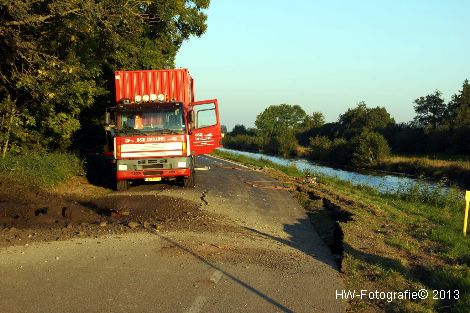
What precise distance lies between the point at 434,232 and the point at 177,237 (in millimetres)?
5656

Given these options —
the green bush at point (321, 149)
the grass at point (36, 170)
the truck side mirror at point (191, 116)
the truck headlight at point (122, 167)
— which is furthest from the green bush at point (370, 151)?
the truck headlight at point (122, 167)

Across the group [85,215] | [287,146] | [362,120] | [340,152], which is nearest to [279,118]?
[362,120]

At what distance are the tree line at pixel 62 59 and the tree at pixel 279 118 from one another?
105480 millimetres

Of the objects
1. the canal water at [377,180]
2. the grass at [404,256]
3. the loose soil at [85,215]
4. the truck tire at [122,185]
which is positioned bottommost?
the canal water at [377,180]

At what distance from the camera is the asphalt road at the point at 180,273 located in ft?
20.0

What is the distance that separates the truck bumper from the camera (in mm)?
16203

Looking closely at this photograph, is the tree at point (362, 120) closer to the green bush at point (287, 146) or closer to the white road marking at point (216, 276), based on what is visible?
the green bush at point (287, 146)

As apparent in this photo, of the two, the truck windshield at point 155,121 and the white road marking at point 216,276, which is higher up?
the truck windshield at point 155,121

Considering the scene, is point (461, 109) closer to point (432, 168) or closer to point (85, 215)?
point (432, 168)

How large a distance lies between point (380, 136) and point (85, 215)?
56.1 metres

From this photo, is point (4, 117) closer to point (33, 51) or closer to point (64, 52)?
point (64, 52)

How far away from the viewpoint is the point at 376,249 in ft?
30.4

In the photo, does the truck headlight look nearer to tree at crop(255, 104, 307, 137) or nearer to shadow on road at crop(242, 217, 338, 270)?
shadow on road at crop(242, 217, 338, 270)

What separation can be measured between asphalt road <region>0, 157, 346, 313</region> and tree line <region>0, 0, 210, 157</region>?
575cm
